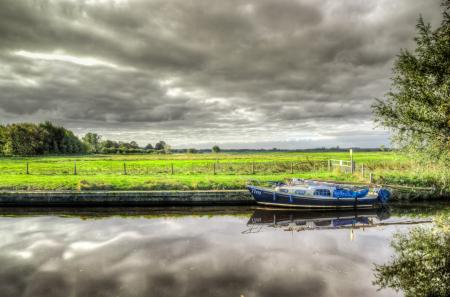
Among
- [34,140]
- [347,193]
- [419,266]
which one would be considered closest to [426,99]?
[347,193]

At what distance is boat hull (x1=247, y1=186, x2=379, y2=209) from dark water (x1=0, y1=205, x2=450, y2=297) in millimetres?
832

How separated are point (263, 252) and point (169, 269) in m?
4.08

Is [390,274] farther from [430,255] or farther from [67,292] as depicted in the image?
[67,292]

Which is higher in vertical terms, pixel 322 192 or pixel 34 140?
pixel 34 140

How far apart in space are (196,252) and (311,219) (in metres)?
9.05

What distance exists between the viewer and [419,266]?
10.2 meters

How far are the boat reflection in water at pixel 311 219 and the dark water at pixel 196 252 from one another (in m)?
0.06

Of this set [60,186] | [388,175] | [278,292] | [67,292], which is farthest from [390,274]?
[60,186]

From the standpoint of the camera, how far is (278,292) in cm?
849

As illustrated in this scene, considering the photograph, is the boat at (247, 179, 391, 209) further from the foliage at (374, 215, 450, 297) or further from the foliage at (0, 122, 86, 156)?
the foliage at (0, 122, 86, 156)

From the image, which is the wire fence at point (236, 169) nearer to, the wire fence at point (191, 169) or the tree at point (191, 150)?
the wire fence at point (191, 169)

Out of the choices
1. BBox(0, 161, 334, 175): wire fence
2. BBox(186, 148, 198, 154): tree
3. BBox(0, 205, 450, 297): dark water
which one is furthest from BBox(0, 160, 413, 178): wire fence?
BBox(186, 148, 198, 154): tree

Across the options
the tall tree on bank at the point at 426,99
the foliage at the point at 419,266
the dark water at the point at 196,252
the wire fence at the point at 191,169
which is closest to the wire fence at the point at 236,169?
the wire fence at the point at 191,169

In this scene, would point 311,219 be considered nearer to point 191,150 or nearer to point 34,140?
point 34,140
